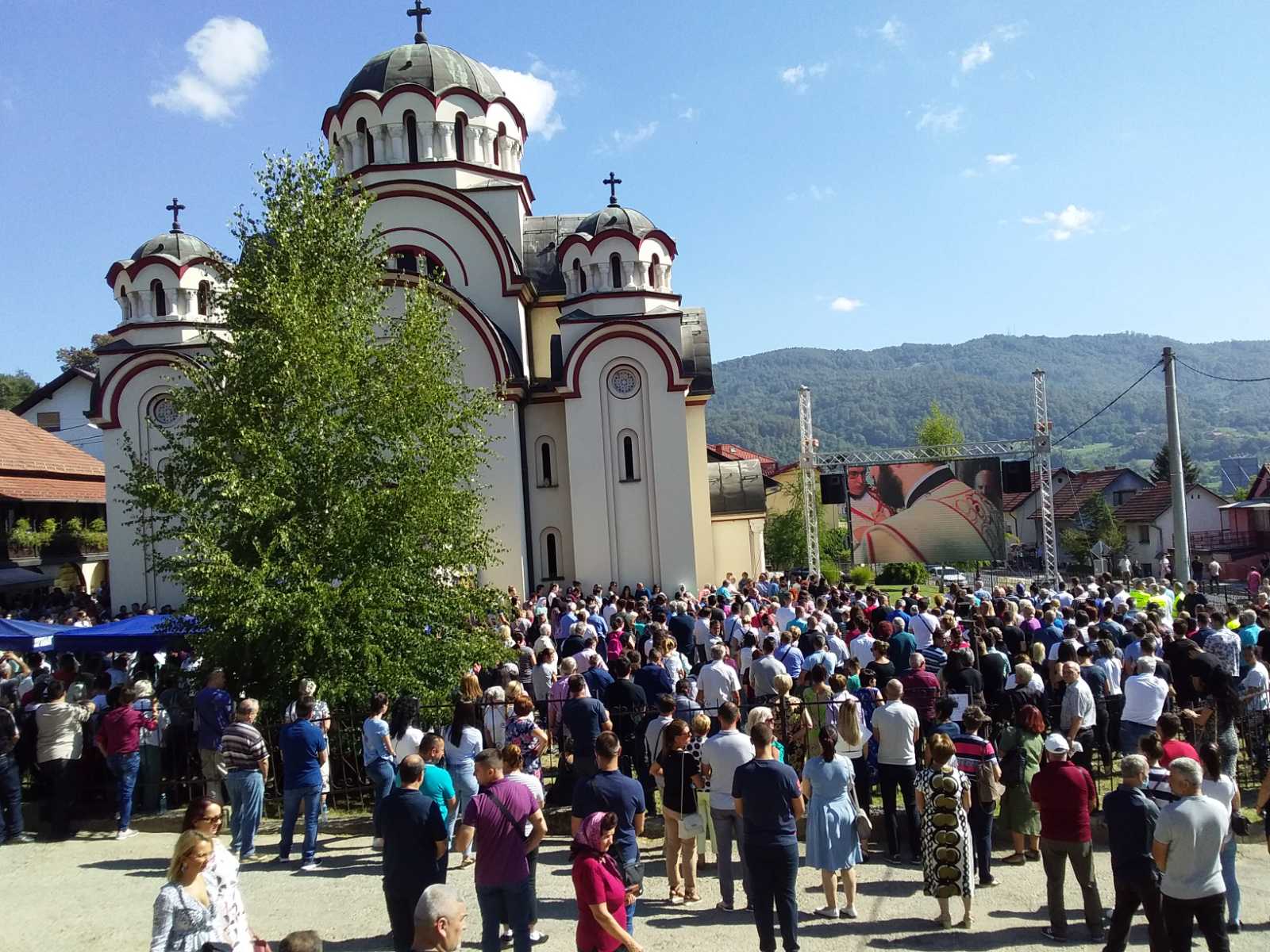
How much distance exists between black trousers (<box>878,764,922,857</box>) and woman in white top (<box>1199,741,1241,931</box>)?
2153 mm

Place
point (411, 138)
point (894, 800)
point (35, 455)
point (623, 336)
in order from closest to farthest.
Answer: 1. point (894, 800)
2. point (623, 336)
3. point (411, 138)
4. point (35, 455)

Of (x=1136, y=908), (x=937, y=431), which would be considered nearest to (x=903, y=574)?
(x=937, y=431)

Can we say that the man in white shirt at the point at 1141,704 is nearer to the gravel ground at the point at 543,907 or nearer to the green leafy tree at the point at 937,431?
the gravel ground at the point at 543,907

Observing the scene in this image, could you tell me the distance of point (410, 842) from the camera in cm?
640

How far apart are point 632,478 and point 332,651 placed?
15123mm

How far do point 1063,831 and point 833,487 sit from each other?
2717 centimetres

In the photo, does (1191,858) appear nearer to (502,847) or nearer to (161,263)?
(502,847)

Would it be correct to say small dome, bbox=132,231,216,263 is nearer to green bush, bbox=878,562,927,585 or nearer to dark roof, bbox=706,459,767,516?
dark roof, bbox=706,459,767,516

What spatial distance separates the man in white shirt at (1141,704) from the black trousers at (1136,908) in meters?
3.22

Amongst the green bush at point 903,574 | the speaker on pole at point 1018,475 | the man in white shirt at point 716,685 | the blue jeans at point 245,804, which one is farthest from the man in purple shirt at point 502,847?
the green bush at point 903,574

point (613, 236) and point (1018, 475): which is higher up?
point (613, 236)

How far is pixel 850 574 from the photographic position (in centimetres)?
4019

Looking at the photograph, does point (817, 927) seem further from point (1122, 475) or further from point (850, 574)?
point (1122, 475)

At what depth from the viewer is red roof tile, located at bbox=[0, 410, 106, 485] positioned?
3078 centimetres
